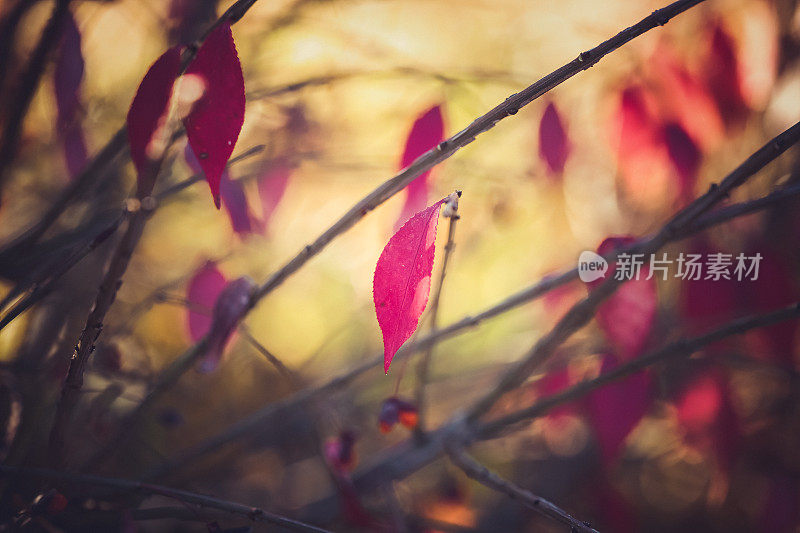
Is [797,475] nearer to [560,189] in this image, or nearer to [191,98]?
[560,189]

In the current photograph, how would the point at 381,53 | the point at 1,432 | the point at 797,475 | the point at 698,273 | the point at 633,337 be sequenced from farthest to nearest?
the point at 797,475
the point at 381,53
the point at 698,273
the point at 633,337
the point at 1,432

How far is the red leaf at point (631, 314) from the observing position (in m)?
0.74

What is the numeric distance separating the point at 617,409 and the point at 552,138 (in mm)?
477

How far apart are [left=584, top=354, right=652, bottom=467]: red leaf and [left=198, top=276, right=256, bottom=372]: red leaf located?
1.82 ft

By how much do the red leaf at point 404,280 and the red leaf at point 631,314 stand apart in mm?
431

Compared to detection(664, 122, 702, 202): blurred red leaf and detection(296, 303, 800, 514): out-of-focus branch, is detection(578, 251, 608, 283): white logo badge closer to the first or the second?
detection(296, 303, 800, 514): out-of-focus branch

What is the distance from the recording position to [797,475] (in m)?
1.21

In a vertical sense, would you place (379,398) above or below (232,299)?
above

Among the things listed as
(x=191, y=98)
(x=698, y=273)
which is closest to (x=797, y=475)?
(x=698, y=273)

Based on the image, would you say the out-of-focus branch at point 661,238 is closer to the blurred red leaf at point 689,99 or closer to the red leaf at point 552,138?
the red leaf at point 552,138

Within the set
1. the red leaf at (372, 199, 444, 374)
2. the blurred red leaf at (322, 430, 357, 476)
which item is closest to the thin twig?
the blurred red leaf at (322, 430, 357, 476)

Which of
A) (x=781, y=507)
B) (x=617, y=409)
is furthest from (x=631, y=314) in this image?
(x=781, y=507)

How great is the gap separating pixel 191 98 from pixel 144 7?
64 centimetres

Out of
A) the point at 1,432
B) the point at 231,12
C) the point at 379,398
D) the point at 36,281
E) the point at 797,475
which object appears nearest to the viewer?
the point at 231,12
